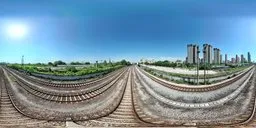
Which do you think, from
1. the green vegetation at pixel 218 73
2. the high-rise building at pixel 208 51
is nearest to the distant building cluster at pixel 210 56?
the high-rise building at pixel 208 51

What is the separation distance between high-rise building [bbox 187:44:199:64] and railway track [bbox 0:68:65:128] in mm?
2877

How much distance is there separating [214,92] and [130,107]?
1763mm

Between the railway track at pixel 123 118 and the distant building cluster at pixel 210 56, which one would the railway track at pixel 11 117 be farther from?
the distant building cluster at pixel 210 56

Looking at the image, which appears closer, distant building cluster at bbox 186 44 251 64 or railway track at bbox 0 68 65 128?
distant building cluster at bbox 186 44 251 64

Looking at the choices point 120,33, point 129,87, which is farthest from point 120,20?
point 129,87

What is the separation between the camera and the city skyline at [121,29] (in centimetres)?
628

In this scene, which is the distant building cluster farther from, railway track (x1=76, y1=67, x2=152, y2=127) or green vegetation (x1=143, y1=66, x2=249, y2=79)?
railway track (x1=76, y1=67, x2=152, y2=127)

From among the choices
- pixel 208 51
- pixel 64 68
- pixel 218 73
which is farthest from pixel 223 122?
pixel 64 68

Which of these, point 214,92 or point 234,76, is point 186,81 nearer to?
point 214,92

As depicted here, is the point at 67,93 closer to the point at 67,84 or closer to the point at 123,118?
the point at 67,84

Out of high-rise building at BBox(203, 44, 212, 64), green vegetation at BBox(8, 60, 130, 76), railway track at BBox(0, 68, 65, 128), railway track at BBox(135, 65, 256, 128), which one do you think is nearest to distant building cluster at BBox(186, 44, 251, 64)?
high-rise building at BBox(203, 44, 212, 64)

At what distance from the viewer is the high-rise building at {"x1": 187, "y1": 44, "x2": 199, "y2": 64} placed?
6348 millimetres

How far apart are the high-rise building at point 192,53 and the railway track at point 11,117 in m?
2.88

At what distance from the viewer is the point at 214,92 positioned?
258 inches
